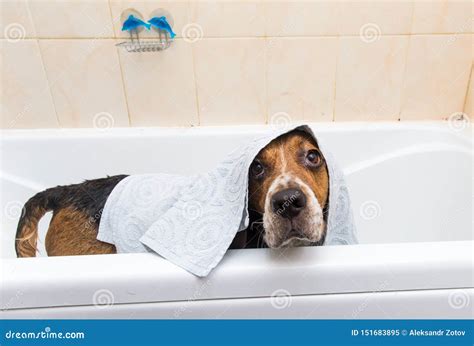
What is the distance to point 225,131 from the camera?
5.44ft

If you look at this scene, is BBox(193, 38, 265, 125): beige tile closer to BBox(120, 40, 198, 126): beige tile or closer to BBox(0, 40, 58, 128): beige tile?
BBox(120, 40, 198, 126): beige tile

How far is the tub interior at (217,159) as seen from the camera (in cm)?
161

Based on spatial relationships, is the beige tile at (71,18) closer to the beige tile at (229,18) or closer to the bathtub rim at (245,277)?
the beige tile at (229,18)

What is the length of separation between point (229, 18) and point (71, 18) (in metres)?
0.67

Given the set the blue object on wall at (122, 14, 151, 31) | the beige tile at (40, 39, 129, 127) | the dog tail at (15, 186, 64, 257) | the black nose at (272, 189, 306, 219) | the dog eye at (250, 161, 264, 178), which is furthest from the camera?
the beige tile at (40, 39, 129, 127)

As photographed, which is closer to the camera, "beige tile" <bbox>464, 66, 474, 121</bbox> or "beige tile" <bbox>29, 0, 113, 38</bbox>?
"beige tile" <bbox>29, 0, 113, 38</bbox>

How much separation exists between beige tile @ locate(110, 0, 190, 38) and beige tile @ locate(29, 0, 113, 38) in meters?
0.03

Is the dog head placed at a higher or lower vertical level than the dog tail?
higher

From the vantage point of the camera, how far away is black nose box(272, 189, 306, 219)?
2.50ft

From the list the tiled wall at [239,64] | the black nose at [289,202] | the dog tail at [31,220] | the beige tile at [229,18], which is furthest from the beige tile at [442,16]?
the dog tail at [31,220]

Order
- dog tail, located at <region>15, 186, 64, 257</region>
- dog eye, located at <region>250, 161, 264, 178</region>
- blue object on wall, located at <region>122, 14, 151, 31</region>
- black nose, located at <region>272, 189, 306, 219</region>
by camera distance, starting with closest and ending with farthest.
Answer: black nose, located at <region>272, 189, 306, 219</region> < dog eye, located at <region>250, 161, 264, 178</region> < dog tail, located at <region>15, 186, 64, 257</region> < blue object on wall, located at <region>122, 14, 151, 31</region>

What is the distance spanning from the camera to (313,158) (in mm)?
926

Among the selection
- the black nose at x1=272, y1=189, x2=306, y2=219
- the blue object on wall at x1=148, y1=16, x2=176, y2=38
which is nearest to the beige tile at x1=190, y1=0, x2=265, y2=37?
the blue object on wall at x1=148, y1=16, x2=176, y2=38

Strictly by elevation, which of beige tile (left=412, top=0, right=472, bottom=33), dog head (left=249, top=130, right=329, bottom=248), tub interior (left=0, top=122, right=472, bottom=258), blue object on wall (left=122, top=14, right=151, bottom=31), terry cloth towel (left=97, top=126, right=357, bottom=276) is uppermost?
blue object on wall (left=122, top=14, right=151, bottom=31)
